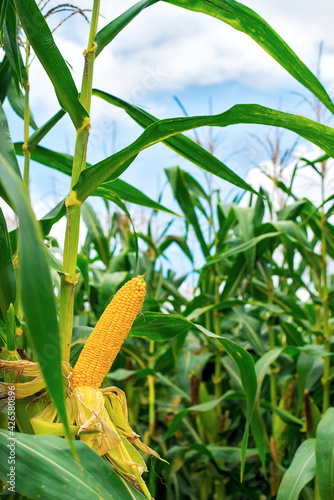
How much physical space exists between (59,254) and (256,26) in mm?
803

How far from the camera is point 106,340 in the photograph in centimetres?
56

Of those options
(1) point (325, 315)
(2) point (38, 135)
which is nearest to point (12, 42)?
(2) point (38, 135)

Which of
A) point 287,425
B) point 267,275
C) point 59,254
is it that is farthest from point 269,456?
point 59,254

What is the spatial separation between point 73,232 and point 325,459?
0.73 m

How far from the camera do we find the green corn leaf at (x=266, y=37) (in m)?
0.63

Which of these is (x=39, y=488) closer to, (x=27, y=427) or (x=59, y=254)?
(x=27, y=427)

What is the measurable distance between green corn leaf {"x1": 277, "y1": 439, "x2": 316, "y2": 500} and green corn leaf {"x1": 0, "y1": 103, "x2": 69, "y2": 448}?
81 cm

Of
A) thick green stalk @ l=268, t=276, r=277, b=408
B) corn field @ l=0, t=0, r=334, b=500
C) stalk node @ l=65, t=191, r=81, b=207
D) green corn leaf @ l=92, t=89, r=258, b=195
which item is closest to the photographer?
corn field @ l=0, t=0, r=334, b=500

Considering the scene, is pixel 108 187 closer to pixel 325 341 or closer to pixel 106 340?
pixel 106 340

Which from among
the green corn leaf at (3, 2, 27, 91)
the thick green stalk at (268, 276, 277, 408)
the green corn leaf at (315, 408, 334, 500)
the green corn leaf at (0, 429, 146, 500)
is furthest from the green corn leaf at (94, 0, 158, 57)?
the thick green stalk at (268, 276, 277, 408)

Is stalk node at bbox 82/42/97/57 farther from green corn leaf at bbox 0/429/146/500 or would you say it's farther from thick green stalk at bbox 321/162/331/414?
thick green stalk at bbox 321/162/331/414

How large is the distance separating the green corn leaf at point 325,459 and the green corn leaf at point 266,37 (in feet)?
2.25

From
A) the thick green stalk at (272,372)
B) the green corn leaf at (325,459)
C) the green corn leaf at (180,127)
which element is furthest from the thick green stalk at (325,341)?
the green corn leaf at (180,127)

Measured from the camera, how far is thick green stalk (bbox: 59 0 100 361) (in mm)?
566
